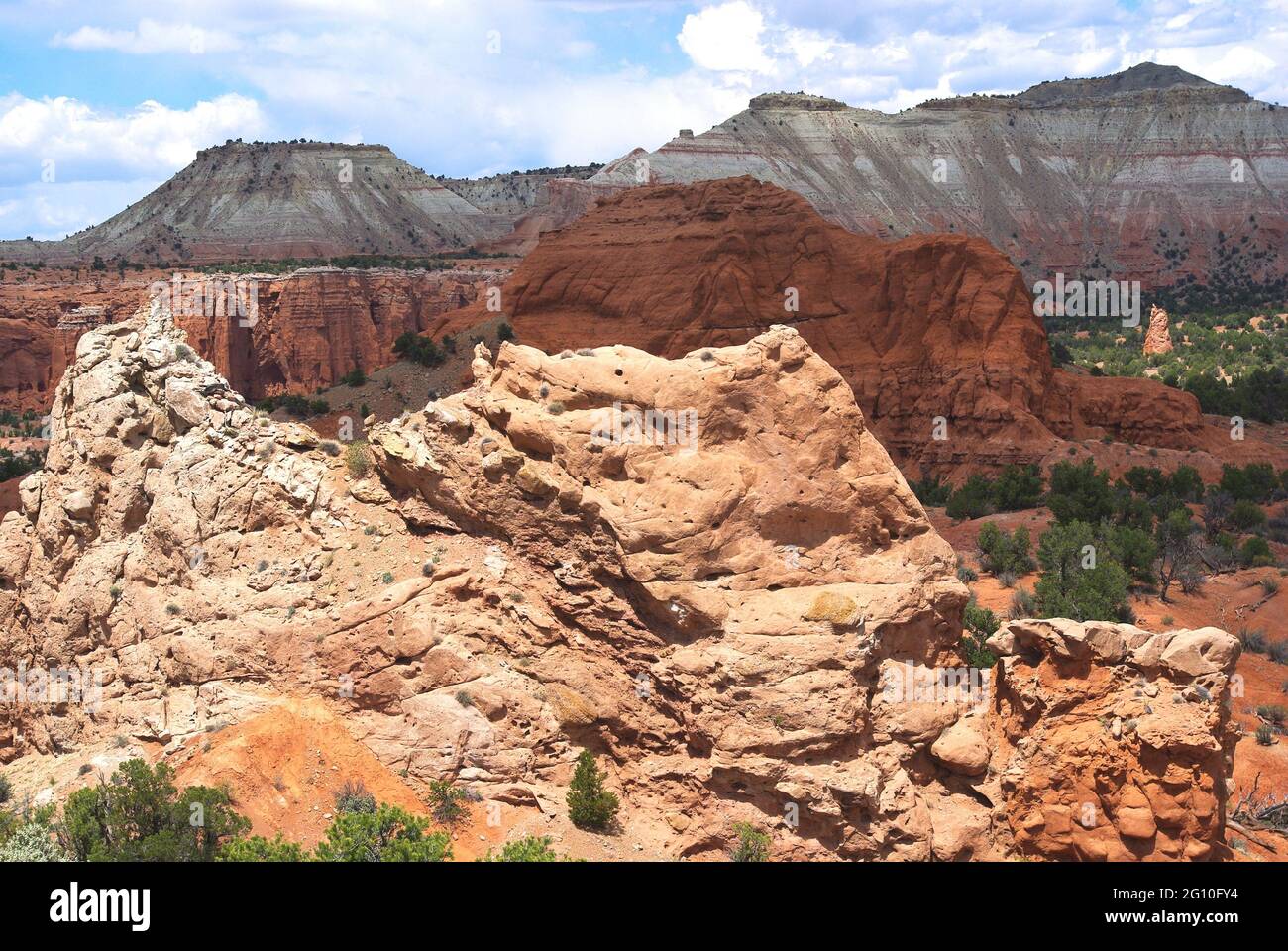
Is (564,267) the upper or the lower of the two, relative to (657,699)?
upper

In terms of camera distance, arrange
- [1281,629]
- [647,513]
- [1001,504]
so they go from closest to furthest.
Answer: [647,513] → [1281,629] → [1001,504]

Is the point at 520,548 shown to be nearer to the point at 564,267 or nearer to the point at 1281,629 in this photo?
the point at 1281,629

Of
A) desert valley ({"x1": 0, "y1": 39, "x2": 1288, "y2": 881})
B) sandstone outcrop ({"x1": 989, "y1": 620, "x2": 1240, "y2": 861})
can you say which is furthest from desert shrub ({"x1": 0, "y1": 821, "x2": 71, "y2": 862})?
sandstone outcrop ({"x1": 989, "y1": 620, "x2": 1240, "y2": 861})

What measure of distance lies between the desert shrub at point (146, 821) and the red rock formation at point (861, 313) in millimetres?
34171

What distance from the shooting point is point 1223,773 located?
1263 cm

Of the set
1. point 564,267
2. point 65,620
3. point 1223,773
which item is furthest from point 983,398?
point 65,620

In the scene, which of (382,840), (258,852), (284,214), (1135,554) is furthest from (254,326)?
(382,840)

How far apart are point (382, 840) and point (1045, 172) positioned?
14297cm

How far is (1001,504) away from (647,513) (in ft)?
99.0

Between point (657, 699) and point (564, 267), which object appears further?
point (564, 267)

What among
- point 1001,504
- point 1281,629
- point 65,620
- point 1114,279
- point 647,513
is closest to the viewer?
point 647,513

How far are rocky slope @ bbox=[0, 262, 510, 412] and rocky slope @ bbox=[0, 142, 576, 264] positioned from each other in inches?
1170

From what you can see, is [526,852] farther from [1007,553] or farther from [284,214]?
[284,214]

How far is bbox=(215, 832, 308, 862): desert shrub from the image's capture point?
1066 centimetres
